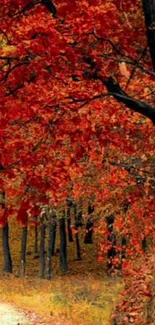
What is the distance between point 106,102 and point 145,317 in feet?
15.0

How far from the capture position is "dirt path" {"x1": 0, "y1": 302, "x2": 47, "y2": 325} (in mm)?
15279

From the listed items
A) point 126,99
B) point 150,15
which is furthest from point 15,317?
point 150,15

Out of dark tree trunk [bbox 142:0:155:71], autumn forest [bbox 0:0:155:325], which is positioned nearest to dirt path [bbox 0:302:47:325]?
autumn forest [bbox 0:0:155:325]

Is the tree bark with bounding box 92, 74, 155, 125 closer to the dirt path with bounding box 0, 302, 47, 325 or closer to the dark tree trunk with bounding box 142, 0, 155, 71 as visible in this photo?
the dark tree trunk with bounding box 142, 0, 155, 71

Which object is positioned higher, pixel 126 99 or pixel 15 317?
pixel 126 99

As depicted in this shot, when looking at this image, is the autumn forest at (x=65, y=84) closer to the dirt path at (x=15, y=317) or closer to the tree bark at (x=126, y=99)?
the tree bark at (x=126, y=99)

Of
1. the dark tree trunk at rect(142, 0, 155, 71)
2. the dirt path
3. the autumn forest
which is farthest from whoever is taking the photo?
the dirt path

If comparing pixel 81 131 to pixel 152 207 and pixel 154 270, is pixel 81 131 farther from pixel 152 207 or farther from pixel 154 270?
pixel 152 207

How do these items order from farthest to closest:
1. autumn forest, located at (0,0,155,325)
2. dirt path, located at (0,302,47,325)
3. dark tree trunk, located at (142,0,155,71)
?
dirt path, located at (0,302,47,325) → autumn forest, located at (0,0,155,325) → dark tree trunk, located at (142,0,155,71)

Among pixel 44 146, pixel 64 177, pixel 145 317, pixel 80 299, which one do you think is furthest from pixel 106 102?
pixel 80 299

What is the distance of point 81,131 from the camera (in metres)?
10.4

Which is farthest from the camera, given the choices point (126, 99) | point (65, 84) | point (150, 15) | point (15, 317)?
point (15, 317)

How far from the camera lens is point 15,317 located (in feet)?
53.1

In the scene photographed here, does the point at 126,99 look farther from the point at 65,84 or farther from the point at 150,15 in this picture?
the point at 150,15
